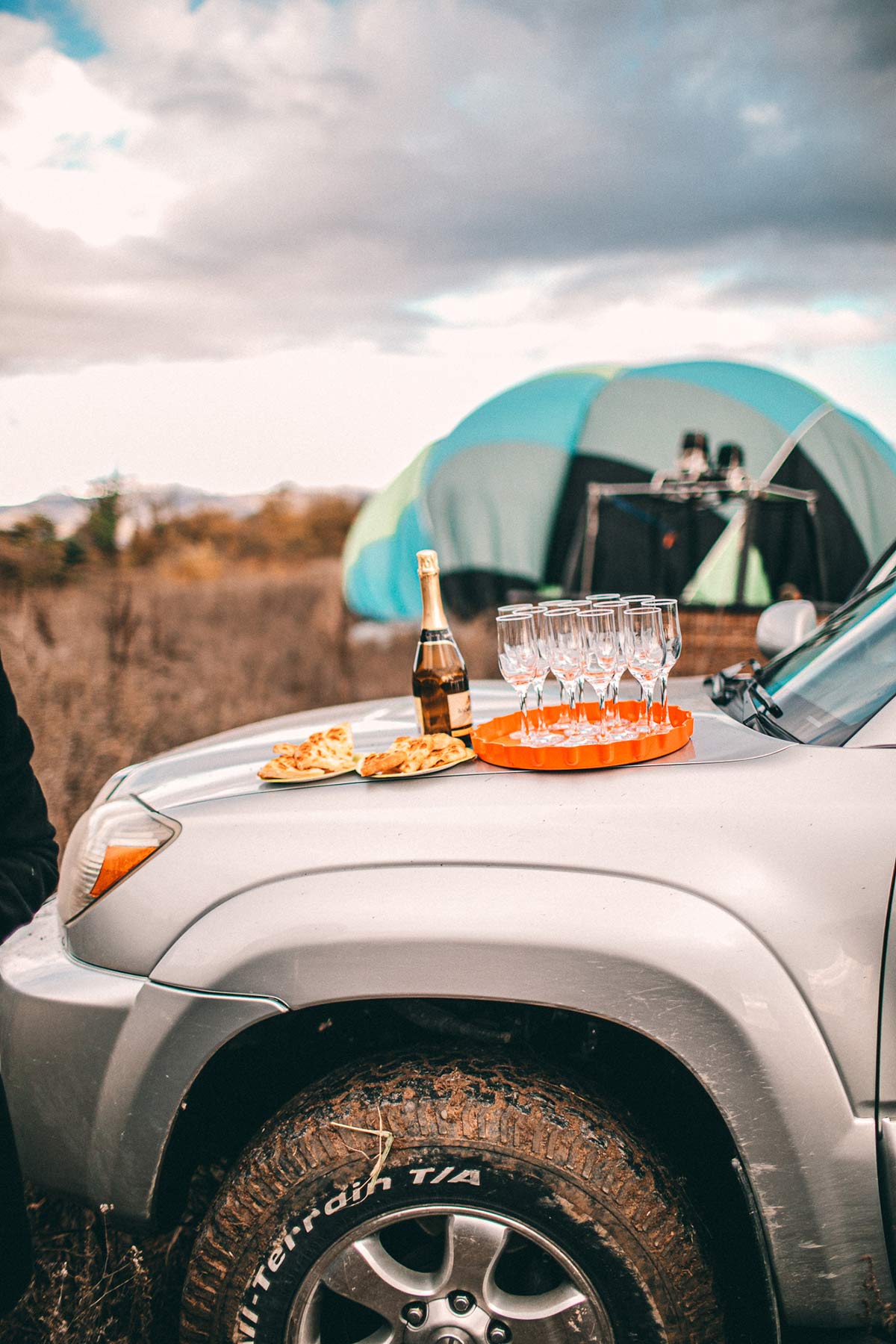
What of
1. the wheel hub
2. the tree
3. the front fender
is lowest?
the wheel hub

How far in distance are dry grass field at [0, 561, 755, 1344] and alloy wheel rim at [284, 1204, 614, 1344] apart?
1.56ft

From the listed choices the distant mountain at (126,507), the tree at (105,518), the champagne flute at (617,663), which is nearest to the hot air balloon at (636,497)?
the distant mountain at (126,507)

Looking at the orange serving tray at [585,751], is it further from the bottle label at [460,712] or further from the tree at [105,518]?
the tree at [105,518]

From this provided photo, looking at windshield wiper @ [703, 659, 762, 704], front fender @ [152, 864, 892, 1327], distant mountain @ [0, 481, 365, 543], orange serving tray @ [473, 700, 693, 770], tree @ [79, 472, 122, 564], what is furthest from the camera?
tree @ [79, 472, 122, 564]

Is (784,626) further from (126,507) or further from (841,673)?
(126,507)

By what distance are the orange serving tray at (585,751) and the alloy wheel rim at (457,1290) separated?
0.80 meters

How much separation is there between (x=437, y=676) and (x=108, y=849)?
0.84 meters

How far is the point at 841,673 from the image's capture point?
6.72ft

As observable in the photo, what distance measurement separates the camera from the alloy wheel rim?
1.59 meters

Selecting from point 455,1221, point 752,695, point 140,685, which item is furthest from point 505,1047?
point 140,685

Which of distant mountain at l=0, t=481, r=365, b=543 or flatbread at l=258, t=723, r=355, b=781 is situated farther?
distant mountain at l=0, t=481, r=365, b=543

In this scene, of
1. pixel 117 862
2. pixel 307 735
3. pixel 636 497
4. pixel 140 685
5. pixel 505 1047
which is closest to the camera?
pixel 505 1047

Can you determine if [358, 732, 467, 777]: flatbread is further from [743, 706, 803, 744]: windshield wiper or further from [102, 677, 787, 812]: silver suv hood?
[743, 706, 803, 744]: windshield wiper

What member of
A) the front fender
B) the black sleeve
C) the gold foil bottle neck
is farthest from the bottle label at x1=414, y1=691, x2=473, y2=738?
the black sleeve
